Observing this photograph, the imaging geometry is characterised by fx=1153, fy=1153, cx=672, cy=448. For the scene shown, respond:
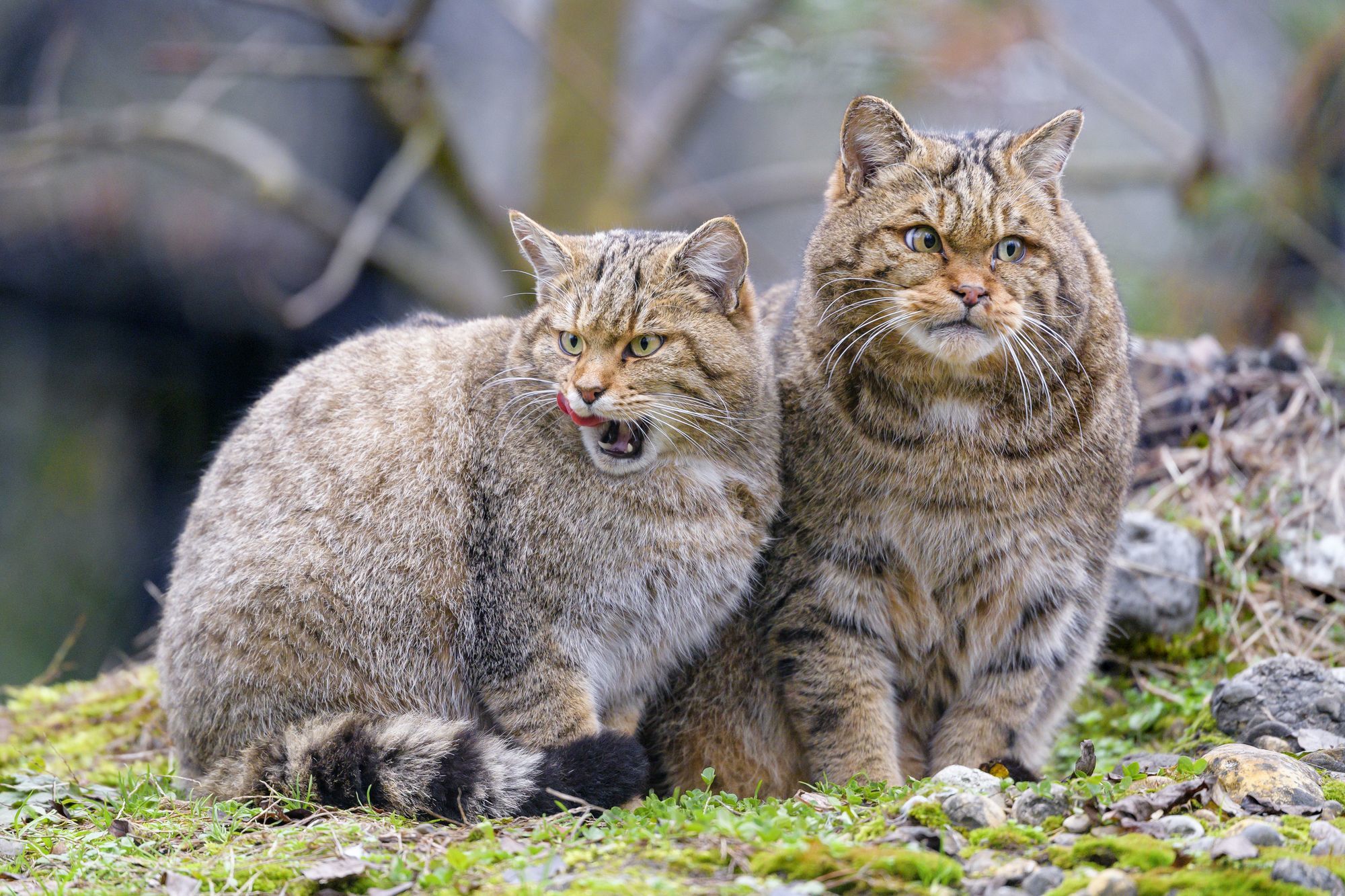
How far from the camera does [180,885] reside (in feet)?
9.15

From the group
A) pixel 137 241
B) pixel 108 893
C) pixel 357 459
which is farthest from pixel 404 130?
pixel 108 893

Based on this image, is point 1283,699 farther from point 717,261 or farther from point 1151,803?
point 717,261

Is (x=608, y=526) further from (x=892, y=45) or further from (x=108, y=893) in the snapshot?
(x=892, y=45)

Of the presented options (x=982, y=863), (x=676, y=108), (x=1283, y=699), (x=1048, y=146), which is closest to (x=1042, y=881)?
(x=982, y=863)

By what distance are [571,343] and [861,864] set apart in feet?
6.43

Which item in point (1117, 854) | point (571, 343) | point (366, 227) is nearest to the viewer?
point (1117, 854)

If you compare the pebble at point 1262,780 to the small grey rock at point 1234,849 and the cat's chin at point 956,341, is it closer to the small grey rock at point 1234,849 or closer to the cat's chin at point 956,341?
the small grey rock at point 1234,849

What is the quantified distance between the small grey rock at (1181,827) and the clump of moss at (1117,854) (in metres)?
0.10

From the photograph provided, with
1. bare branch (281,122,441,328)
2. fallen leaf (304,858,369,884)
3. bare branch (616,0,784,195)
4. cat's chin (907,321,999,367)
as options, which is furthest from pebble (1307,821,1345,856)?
bare branch (616,0,784,195)

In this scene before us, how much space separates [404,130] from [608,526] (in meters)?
5.37

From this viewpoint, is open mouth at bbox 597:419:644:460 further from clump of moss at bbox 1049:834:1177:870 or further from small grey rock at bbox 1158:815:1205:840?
small grey rock at bbox 1158:815:1205:840

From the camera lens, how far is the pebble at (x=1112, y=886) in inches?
95.2

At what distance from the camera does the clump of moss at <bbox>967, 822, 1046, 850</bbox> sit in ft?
9.20

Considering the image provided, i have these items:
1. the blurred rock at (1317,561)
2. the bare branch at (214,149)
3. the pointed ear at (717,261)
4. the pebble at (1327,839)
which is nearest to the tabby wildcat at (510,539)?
the pointed ear at (717,261)
